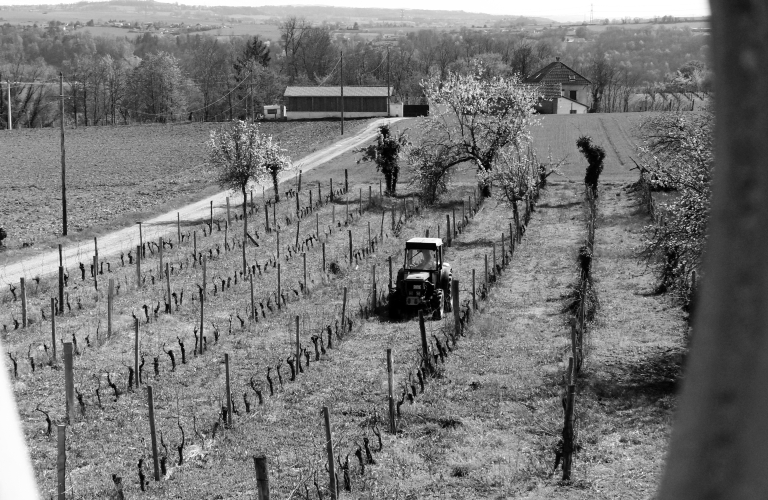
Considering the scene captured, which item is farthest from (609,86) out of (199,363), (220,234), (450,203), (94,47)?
(94,47)

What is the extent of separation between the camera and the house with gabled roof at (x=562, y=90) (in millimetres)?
81688

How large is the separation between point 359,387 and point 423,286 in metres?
5.31

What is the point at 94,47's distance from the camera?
17175 centimetres

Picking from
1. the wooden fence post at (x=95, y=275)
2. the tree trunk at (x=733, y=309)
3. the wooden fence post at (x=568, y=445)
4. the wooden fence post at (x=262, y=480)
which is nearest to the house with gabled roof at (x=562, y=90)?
the wooden fence post at (x=95, y=275)

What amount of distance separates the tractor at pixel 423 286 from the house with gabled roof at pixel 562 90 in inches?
2500

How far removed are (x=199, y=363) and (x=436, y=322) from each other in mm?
5263

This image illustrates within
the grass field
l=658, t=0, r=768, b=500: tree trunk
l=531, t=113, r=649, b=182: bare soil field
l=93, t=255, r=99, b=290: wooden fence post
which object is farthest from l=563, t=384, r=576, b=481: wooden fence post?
l=531, t=113, r=649, b=182: bare soil field

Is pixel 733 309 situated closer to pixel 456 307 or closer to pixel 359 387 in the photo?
pixel 359 387

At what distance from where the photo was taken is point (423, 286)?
19031 millimetres

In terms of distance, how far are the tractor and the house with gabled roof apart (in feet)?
208

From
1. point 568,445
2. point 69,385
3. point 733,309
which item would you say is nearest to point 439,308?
point 69,385

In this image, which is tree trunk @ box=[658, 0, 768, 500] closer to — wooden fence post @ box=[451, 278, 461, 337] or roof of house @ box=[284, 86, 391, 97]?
wooden fence post @ box=[451, 278, 461, 337]

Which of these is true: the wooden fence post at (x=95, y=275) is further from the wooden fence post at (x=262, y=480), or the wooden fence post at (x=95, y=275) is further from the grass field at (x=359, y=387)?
the wooden fence post at (x=262, y=480)

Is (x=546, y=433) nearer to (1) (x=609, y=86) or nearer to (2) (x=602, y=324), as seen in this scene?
(2) (x=602, y=324)
